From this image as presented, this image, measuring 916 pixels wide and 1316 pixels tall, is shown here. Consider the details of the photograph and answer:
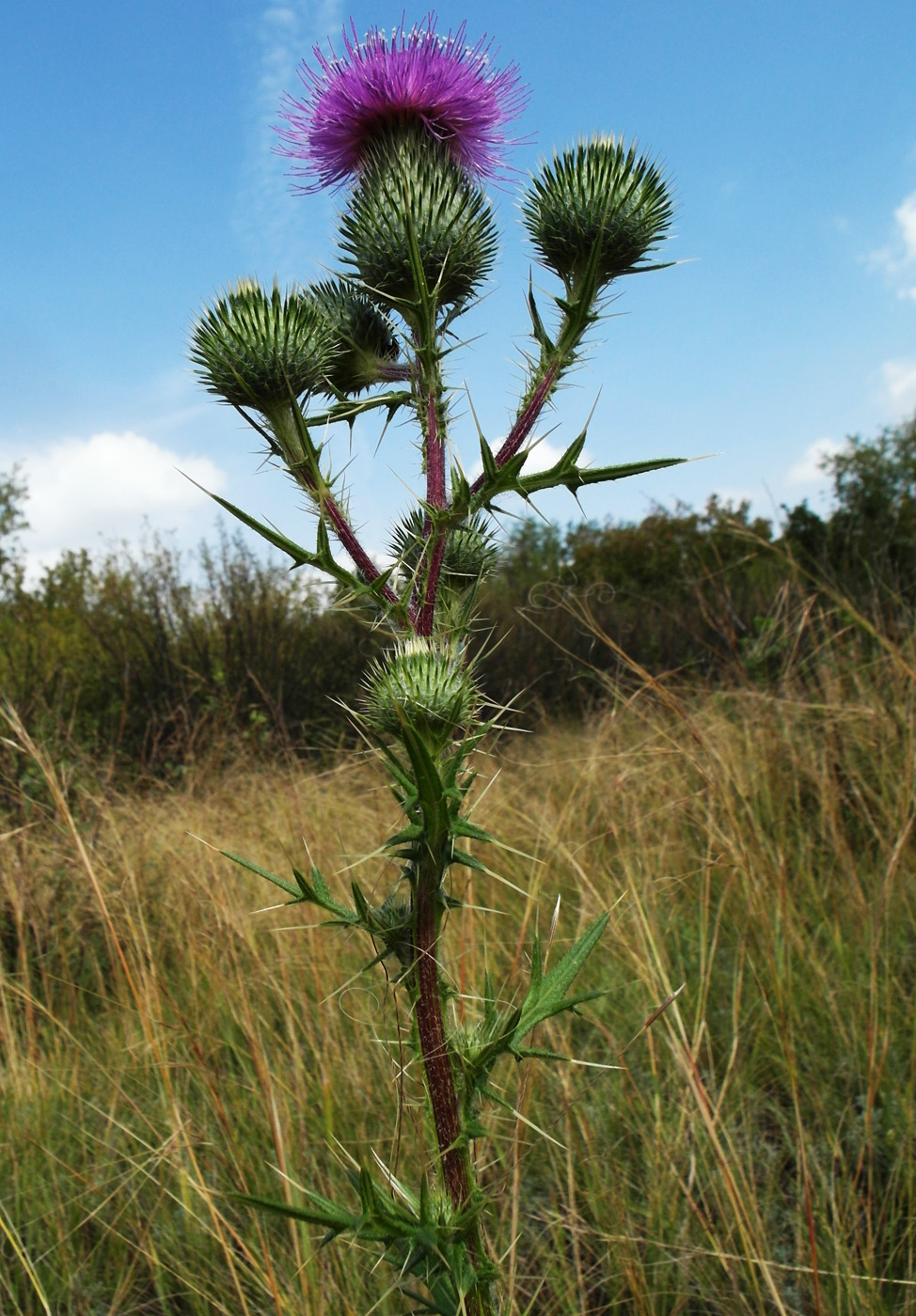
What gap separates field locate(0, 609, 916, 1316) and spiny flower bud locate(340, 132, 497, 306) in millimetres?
1107

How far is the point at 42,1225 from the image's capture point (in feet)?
8.13

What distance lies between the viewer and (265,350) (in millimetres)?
1529

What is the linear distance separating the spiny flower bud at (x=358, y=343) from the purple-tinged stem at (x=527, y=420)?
1.08 feet

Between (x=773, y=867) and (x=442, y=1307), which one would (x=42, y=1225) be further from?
(x=773, y=867)

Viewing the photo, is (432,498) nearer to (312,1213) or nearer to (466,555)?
(466,555)

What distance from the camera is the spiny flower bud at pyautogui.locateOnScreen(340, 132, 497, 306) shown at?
1593mm

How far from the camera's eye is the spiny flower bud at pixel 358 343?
5.58 ft

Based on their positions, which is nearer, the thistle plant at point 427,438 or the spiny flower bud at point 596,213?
the thistle plant at point 427,438

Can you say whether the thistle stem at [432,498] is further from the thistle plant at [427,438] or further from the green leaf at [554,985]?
the green leaf at [554,985]

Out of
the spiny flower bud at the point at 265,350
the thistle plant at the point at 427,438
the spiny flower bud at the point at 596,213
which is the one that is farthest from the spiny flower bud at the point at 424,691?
the spiny flower bud at the point at 596,213

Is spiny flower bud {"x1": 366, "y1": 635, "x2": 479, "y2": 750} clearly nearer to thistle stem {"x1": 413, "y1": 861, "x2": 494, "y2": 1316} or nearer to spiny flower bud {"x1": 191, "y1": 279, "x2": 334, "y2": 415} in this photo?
thistle stem {"x1": 413, "y1": 861, "x2": 494, "y2": 1316}

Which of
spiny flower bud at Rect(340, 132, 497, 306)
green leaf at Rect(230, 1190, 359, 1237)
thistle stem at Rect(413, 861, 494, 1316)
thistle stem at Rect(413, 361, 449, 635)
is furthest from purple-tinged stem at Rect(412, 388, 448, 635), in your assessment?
green leaf at Rect(230, 1190, 359, 1237)

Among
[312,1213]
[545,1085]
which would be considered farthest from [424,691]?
[545,1085]

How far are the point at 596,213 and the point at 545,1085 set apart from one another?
2.40m
